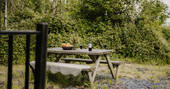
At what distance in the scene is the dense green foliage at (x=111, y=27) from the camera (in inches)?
367

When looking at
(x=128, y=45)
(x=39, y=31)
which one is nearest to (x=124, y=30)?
(x=128, y=45)

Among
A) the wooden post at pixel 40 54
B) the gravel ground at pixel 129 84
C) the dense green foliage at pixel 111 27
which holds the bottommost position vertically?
the gravel ground at pixel 129 84

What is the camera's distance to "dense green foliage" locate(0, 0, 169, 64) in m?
9.33

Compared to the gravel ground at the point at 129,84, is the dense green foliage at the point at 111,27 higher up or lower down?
higher up

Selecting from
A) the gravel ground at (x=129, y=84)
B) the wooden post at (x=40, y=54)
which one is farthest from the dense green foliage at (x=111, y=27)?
the wooden post at (x=40, y=54)

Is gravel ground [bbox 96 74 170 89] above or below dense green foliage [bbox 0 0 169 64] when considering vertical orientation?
below

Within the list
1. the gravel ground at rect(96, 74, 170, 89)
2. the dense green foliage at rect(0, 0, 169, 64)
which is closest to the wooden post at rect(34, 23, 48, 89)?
the gravel ground at rect(96, 74, 170, 89)

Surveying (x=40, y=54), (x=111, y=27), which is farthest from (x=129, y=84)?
(x=111, y=27)

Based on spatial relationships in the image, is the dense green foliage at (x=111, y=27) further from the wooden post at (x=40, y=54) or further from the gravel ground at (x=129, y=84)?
the wooden post at (x=40, y=54)

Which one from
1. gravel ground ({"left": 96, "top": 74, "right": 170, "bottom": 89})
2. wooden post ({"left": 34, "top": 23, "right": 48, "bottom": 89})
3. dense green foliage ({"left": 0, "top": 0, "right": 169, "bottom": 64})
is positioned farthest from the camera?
dense green foliage ({"left": 0, "top": 0, "right": 169, "bottom": 64})

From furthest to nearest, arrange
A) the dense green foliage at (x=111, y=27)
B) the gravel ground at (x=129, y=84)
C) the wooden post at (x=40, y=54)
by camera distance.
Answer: the dense green foliage at (x=111, y=27) → the gravel ground at (x=129, y=84) → the wooden post at (x=40, y=54)

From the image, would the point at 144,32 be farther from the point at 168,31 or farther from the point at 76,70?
the point at 76,70

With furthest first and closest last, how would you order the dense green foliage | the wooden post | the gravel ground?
the dense green foliage → the gravel ground → the wooden post

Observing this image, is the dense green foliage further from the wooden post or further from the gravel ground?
the wooden post
